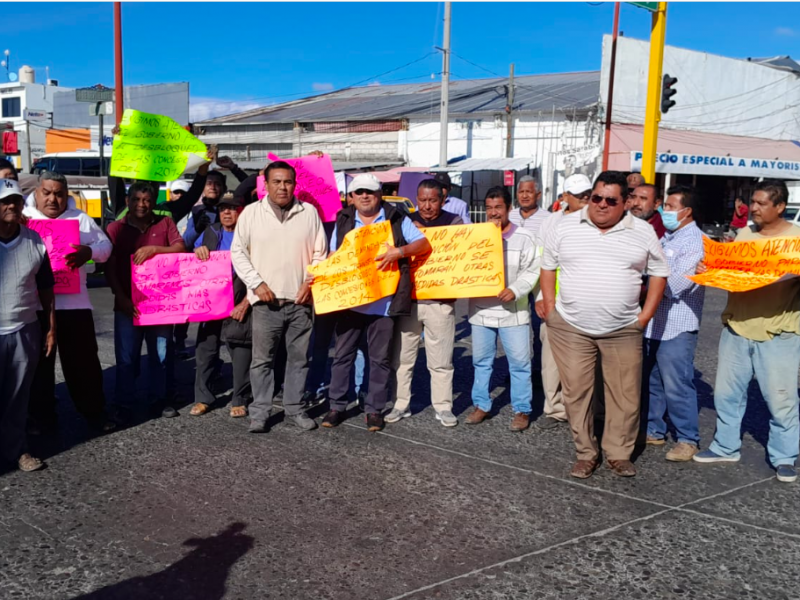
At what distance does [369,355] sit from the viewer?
20.6 ft

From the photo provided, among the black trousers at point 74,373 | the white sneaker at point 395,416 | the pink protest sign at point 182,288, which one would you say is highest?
the pink protest sign at point 182,288

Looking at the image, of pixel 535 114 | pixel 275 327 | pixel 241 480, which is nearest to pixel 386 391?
pixel 275 327

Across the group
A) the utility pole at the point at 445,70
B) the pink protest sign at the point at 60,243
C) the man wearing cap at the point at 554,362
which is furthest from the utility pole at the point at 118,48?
the utility pole at the point at 445,70

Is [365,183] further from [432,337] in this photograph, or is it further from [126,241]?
[126,241]

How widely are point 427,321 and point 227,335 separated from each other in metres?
1.61

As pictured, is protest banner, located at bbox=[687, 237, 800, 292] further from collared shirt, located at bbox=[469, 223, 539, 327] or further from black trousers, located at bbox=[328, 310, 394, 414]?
black trousers, located at bbox=[328, 310, 394, 414]

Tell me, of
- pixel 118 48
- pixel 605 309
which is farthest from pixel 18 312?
pixel 118 48

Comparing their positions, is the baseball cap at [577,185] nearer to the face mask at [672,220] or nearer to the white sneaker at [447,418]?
the face mask at [672,220]

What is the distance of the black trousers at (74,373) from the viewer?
591 cm

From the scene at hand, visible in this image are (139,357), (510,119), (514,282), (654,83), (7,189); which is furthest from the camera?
(510,119)

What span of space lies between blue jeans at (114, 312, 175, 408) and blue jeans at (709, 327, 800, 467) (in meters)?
4.22

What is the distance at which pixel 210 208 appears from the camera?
24.1 feet

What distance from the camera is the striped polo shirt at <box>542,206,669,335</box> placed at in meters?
5.00

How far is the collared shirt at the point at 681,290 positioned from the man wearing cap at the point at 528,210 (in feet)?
5.33
